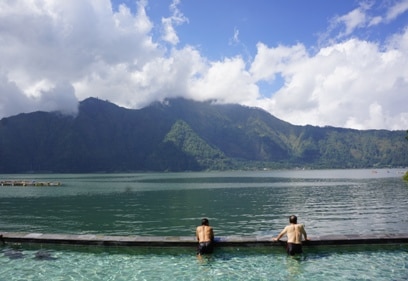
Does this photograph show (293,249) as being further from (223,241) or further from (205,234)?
(205,234)

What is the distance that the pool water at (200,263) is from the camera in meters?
17.6

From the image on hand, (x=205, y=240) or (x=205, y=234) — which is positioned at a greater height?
(x=205, y=234)

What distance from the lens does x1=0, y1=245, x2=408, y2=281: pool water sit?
57.8 feet

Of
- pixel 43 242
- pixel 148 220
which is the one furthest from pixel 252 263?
pixel 148 220

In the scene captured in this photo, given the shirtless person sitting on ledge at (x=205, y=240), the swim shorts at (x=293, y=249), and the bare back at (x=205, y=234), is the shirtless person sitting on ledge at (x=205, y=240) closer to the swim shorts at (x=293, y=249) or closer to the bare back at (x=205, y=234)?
the bare back at (x=205, y=234)

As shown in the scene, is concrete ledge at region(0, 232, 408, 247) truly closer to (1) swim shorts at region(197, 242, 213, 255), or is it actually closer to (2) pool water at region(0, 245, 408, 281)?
(2) pool water at region(0, 245, 408, 281)

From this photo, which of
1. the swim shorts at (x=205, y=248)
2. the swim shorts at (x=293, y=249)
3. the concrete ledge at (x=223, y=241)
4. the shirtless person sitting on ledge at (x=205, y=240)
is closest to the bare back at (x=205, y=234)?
the shirtless person sitting on ledge at (x=205, y=240)

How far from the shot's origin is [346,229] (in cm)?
3956

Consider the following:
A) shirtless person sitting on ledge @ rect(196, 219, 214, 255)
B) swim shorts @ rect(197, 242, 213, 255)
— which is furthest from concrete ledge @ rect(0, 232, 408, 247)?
swim shorts @ rect(197, 242, 213, 255)

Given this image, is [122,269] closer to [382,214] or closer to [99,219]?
[99,219]

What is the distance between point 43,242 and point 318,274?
53.0 feet

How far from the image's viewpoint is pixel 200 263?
63.9ft

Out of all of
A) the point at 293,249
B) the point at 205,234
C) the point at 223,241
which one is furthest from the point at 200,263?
the point at 293,249

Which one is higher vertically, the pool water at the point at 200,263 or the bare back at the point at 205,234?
the bare back at the point at 205,234
